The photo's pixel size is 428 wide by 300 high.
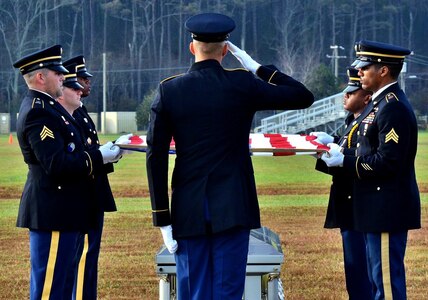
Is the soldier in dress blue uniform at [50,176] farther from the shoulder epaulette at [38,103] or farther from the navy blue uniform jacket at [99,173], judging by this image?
the navy blue uniform jacket at [99,173]

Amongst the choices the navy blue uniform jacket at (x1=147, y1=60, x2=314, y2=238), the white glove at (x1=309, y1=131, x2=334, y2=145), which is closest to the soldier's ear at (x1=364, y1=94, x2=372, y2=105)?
the white glove at (x1=309, y1=131, x2=334, y2=145)

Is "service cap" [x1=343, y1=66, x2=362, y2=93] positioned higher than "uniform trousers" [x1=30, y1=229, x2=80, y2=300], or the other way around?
"service cap" [x1=343, y1=66, x2=362, y2=93]

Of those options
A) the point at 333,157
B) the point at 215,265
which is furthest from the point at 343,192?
the point at 215,265

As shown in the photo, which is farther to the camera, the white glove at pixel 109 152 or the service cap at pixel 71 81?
the service cap at pixel 71 81

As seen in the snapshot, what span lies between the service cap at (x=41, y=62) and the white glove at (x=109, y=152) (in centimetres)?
39

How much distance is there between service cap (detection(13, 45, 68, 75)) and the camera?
426 cm

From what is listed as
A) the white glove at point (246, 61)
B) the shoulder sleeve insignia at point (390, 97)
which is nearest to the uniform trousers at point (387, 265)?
the shoulder sleeve insignia at point (390, 97)

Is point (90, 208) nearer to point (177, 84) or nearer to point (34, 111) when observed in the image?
point (34, 111)

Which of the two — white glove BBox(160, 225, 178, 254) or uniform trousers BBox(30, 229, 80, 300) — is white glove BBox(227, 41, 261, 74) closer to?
white glove BBox(160, 225, 178, 254)

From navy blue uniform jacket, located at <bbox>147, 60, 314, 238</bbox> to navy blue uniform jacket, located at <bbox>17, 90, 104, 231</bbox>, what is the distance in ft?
2.50

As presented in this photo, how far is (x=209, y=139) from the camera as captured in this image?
11.3ft

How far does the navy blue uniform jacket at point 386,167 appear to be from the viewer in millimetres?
4211

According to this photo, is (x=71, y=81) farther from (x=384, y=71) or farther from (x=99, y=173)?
(x=384, y=71)

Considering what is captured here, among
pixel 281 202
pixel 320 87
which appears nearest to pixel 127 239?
pixel 281 202
